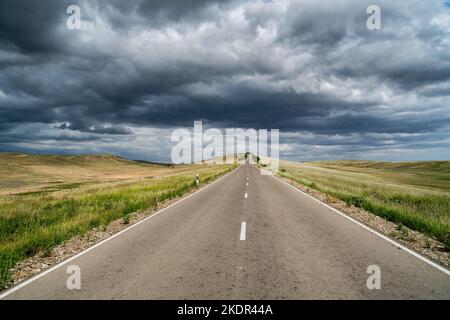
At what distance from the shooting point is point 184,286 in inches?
212

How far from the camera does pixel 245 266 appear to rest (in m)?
6.38

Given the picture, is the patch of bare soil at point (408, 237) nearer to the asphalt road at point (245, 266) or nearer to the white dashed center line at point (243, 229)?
the asphalt road at point (245, 266)

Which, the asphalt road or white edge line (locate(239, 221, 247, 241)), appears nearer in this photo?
the asphalt road

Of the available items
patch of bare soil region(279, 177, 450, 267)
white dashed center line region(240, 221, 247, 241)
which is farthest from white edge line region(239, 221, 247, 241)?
patch of bare soil region(279, 177, 450, 267)

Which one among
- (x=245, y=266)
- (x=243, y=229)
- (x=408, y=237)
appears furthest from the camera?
(x=243, y=229)

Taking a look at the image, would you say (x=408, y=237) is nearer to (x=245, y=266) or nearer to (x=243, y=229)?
(x=243, y=229)

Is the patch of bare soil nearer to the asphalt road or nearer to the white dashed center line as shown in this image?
the asphalt road

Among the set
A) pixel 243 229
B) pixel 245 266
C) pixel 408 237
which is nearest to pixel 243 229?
pixel 243 229

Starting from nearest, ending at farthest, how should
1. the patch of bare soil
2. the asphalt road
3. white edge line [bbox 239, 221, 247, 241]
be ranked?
the asphalt road, the patch of bare soil, white edge line [bbox 239, 221, 247, 241]

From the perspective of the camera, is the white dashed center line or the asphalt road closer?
the asphalt road

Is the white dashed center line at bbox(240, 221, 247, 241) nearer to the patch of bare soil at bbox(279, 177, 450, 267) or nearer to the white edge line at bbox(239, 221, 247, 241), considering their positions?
the white edge line at bbox(239, 221, 247, 241)

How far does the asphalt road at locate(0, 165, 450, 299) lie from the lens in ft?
16.9

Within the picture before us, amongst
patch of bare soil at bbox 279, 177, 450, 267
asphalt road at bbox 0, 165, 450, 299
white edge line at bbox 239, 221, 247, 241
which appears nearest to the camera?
asphalt road at bbox 0, 165, 450, 299
